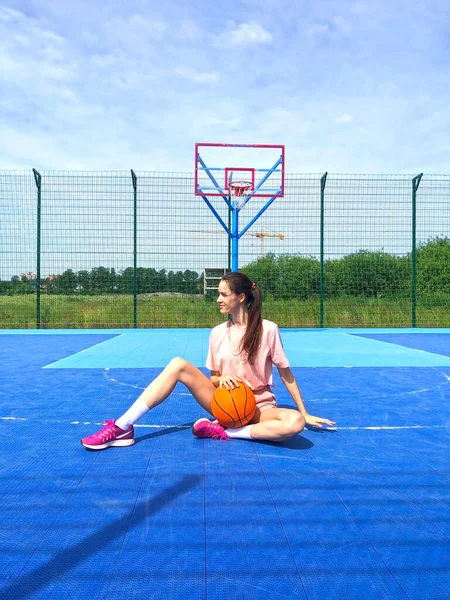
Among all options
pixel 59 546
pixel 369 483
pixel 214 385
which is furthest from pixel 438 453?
pixel 59 546

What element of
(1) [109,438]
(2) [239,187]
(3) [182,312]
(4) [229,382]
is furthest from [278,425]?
(3) [182,312]

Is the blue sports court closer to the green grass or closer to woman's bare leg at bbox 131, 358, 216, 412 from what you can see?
woman's bare leg at bbox 131, 358, 216, 412

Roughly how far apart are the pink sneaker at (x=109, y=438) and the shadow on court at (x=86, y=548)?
0.66 meters

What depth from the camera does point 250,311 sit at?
2.82m

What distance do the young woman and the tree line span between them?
748 cm

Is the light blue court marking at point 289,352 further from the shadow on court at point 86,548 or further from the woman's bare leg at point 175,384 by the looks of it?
the shadow on court at point 86,548

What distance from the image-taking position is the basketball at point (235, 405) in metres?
2.77

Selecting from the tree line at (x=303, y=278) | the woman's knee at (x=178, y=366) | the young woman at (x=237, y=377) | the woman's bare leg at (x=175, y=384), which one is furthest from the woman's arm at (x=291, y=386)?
the tree line at (x=303, y=278)

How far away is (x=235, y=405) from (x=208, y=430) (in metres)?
0.25

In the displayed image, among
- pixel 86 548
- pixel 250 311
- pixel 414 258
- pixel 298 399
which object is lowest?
pixel 86 548

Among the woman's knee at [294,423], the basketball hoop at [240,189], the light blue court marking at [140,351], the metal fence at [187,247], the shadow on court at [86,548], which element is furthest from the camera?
the metal fence at [187,247]

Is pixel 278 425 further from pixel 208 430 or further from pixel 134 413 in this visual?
pixel 134 413

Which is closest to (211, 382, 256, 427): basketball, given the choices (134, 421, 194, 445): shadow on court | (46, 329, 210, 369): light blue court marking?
(134, 421, 194, 445): shadow on court

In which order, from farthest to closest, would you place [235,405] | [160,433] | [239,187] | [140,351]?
[239,187]
[140,351]
[160,433]
[235,405]
